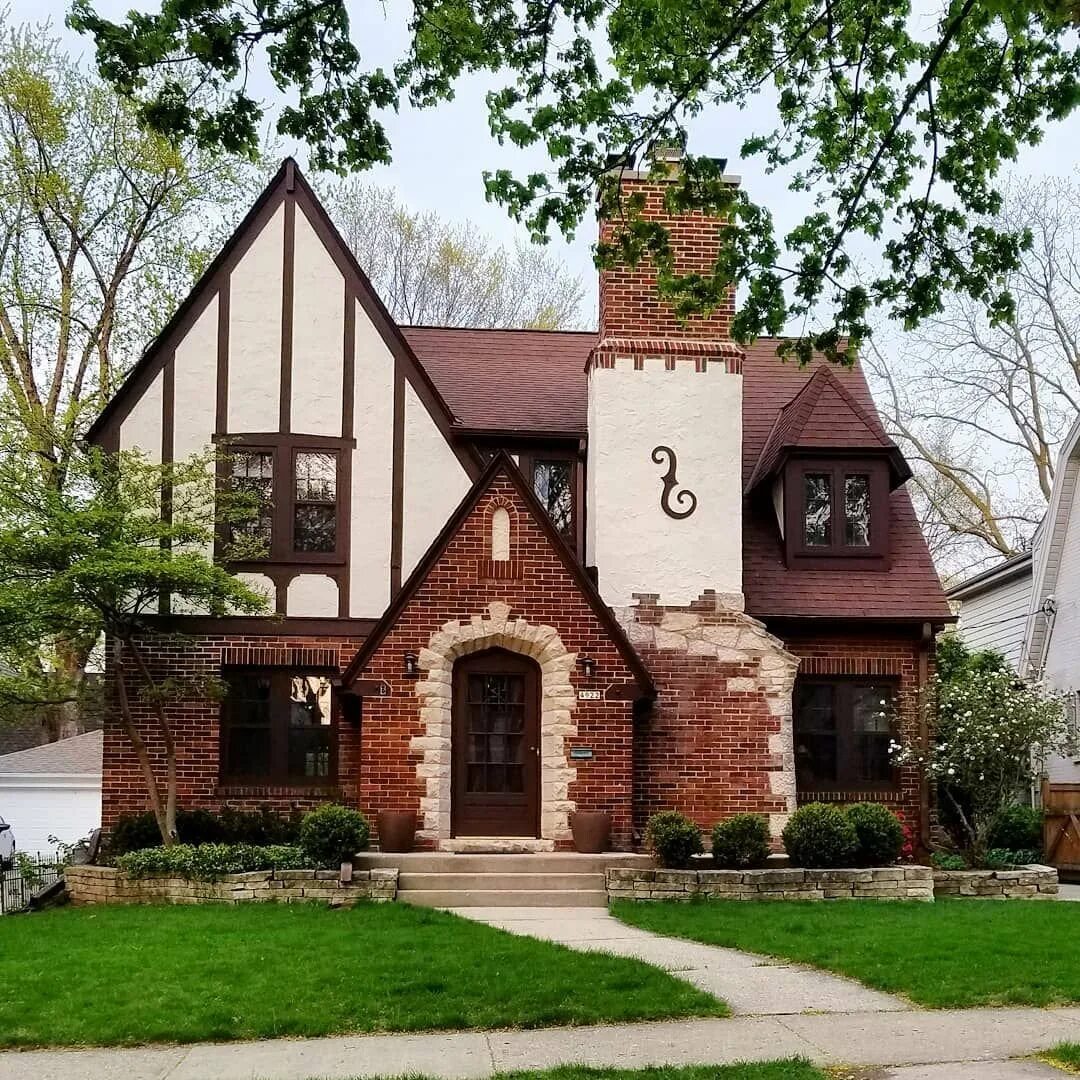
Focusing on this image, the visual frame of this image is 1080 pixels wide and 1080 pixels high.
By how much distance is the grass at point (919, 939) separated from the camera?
8.59 meters

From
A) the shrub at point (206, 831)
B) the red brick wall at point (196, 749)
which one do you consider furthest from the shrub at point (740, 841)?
the shrub at point (206, 831)

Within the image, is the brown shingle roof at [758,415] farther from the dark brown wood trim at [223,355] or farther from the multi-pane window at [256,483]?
the dark brown wood trim at [223,355]

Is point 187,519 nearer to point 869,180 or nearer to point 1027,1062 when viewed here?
point 869,180

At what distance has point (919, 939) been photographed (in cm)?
1048

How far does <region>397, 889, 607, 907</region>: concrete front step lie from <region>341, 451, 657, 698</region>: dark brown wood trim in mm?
2603

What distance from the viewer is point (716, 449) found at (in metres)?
16.5

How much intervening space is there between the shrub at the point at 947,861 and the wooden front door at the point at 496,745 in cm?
480

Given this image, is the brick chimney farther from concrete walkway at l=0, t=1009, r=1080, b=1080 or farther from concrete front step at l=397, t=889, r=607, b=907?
concrete walkway at l=0, t=1009, r=1080, b=1080

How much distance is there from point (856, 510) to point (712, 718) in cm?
379

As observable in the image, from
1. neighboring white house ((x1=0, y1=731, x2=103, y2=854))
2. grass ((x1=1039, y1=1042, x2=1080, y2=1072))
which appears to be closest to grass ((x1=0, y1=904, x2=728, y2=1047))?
grass ((x1=1039, y1=1042, x2=1080, y2=1072))

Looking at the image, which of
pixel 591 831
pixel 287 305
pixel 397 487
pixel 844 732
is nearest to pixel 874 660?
pixel 844 732

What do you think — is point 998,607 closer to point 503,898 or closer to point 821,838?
point 821,838

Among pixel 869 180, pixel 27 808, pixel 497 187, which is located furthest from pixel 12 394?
pixel 869 180

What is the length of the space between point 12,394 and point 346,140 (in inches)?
659
